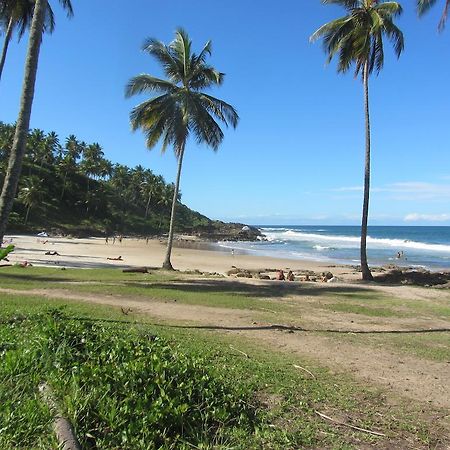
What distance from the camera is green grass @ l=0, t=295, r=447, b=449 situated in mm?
3348

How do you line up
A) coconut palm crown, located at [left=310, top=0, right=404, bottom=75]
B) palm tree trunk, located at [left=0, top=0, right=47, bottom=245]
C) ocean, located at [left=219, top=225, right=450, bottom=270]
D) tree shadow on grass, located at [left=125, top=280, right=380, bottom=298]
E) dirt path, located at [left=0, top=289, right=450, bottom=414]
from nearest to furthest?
dirt path, located at [left=0, top=289, right=450, bottom=414] < palm tree trunk, located at [left=0, top=0, right=47, bottom=245] < tree shadow on grass, located at [left=125, top=280, right=380, bottom=298] < coconut palm crown, located at [left=310, top=0, right=404, bottom=75] < ocean, located at [left=219, top=225, right=450, bottom=270]

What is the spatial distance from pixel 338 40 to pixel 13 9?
Answer: 506 inches

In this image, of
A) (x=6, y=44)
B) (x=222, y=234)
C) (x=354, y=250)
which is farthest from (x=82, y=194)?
(x=6, y=44)

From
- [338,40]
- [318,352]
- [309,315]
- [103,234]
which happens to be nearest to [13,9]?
[338,40]

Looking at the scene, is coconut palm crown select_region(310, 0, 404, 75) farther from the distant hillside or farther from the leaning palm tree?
the distant hillside

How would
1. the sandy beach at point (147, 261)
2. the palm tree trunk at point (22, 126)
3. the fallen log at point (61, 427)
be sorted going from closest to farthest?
1. the fallen log at point (61, 427)
2. the palm tree trunk at point (22, 126)
3. the sandy beach at point (147, 261)

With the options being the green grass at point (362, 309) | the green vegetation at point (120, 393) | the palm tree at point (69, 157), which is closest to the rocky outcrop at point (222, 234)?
the palm tree at point (69, 157)

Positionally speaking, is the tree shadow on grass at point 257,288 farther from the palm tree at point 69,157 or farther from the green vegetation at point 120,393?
the palm tree at point 69,157

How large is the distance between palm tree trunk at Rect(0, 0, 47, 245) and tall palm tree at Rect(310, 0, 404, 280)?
12.9m

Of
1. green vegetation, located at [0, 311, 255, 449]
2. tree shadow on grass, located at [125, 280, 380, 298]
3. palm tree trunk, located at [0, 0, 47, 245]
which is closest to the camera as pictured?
green vegetation, located at [0, 311, 255, 449]

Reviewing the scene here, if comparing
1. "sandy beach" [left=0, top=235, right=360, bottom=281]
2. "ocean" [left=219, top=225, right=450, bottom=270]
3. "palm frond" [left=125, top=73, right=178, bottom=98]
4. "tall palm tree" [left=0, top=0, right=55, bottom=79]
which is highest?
"tall palm tree" [left=0, top=0, right=55, bottom=79]

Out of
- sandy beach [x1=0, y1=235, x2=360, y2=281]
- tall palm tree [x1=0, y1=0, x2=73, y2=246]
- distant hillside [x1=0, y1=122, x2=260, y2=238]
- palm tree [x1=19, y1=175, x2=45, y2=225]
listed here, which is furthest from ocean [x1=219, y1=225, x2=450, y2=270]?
tall palm tree [x1=0, y1=0, x2=73, y2=246]

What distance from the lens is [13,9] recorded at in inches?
714

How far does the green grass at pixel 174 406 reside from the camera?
3.35m
